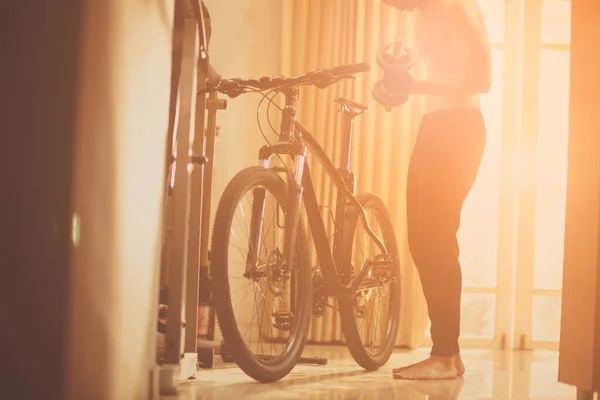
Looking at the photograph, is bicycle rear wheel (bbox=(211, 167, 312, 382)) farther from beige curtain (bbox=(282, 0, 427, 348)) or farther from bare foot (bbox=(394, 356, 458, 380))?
beige curtain (bbox=(282, 0, 427, 348))

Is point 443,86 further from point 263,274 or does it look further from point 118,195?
point 118,195

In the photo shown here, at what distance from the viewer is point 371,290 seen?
276 cm

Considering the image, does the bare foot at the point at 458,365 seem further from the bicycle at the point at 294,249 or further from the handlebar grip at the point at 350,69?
the handlebar grip at the point at 350,69

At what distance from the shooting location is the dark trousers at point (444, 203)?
2283 millimetres

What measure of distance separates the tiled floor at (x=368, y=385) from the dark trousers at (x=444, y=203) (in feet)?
0.65

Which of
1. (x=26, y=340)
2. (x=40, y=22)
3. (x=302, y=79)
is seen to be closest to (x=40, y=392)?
(x=26, y=340)

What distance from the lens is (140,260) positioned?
1.14m

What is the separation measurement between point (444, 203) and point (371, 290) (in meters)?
0.59

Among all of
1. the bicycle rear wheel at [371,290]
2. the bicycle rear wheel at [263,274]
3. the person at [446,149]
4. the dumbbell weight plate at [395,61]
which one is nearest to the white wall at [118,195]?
the bicycle rear wheel at [263,274]

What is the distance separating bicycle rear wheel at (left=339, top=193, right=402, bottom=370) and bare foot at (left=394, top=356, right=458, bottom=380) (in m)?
0.24

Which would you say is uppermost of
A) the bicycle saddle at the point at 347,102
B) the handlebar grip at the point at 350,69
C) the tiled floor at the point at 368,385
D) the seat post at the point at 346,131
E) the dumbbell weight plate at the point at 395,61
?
the dumbbell weight plate at the point at 395,61

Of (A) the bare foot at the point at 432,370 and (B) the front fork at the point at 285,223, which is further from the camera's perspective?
(A) the bare foot at the point at 432,370

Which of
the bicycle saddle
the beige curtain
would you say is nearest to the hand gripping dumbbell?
the bicycle saddle

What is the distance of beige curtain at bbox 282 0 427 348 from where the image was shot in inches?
142
